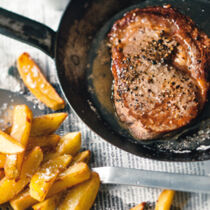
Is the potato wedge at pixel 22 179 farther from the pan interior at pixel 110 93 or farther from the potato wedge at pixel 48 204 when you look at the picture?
the pan interior at pixel 110 93

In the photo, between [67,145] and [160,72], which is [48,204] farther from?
[160,72]

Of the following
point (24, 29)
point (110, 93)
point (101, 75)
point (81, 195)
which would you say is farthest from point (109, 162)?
point (24, 29)

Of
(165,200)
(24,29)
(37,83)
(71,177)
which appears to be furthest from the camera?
(37,83)

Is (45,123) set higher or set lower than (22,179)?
higher

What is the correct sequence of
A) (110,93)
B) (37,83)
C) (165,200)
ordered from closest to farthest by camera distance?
(165,200)
(110,93)
(37,83)

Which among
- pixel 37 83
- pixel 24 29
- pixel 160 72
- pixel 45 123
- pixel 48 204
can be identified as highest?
pixel 24 29

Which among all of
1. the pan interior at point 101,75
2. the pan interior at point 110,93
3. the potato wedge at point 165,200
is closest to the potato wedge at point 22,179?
the pan interior at point 101,75

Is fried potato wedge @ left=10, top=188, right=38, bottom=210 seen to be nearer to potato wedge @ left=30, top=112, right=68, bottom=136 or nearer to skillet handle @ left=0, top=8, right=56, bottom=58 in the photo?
potato wedge @ left=30, top=112, right=68, bottom=136
